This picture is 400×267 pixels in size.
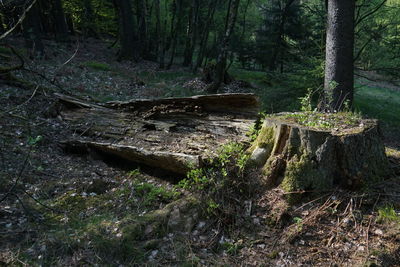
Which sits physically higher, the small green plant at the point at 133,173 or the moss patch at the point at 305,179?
A: the moss patch at the point at 305,179

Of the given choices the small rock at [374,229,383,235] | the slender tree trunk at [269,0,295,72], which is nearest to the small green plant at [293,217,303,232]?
the small rock at [374,229,383,235]

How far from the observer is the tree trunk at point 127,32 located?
1898cm

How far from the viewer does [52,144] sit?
6.29 meters

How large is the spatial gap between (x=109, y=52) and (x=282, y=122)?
21.3 metres

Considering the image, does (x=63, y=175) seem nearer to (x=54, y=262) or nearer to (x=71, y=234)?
(x=71, y=234)

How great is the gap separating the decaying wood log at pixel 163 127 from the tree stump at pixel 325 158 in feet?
3.37

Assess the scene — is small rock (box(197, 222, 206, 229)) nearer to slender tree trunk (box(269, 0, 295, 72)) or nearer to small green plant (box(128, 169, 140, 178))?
small green plant (box(128, 169, 140, 178))

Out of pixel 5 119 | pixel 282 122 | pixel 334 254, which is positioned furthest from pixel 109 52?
pixel 334 254

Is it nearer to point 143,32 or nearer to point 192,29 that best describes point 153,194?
point 192,29

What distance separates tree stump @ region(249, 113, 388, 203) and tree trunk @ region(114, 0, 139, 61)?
1779cm

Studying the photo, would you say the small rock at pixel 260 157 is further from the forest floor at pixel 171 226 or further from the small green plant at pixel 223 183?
the forest floor at pixel 171 226

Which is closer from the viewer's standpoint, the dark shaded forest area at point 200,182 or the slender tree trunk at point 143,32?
the dark shaded forest area at point 200,182

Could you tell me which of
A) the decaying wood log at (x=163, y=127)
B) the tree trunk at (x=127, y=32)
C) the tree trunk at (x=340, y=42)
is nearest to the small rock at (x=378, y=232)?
the decaying wood log at (x=163, y=127)

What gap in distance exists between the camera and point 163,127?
5984mm
